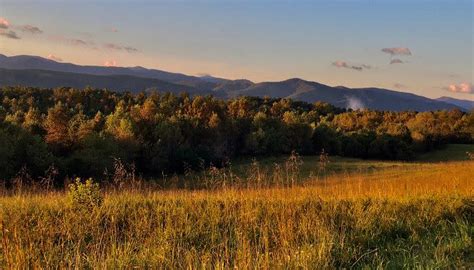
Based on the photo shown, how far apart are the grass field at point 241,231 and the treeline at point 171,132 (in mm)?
19869

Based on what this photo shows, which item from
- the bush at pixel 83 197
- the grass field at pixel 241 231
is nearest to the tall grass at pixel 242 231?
the grass field at pixel 241 231

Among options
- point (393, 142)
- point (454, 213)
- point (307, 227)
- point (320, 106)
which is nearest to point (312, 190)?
point (454, 213)

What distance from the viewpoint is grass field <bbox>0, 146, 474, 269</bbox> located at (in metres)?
5.97

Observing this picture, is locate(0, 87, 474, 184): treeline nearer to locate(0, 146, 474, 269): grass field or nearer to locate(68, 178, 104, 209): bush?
locate(0, 146, 474, 269): grass field

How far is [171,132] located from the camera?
192 ft

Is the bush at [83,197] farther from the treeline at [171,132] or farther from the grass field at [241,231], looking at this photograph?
the treeline at [171,132]

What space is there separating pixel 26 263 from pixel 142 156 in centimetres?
4951

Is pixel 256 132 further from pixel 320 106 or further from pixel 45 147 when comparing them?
pixel 320 106

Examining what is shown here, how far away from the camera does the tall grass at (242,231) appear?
235 inches

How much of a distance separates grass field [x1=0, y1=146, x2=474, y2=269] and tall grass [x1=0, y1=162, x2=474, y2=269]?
0.9 inches

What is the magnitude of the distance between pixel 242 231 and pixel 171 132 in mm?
51532

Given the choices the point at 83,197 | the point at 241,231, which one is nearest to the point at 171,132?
the point at 83,197

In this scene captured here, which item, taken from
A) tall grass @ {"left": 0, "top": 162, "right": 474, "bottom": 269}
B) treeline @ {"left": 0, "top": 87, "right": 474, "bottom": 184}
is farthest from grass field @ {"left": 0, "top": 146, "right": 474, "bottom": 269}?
treeline @ {"left": 0, "top": 87, "right": 474, "bottom": 184}

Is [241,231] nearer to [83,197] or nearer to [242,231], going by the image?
[242,231]
